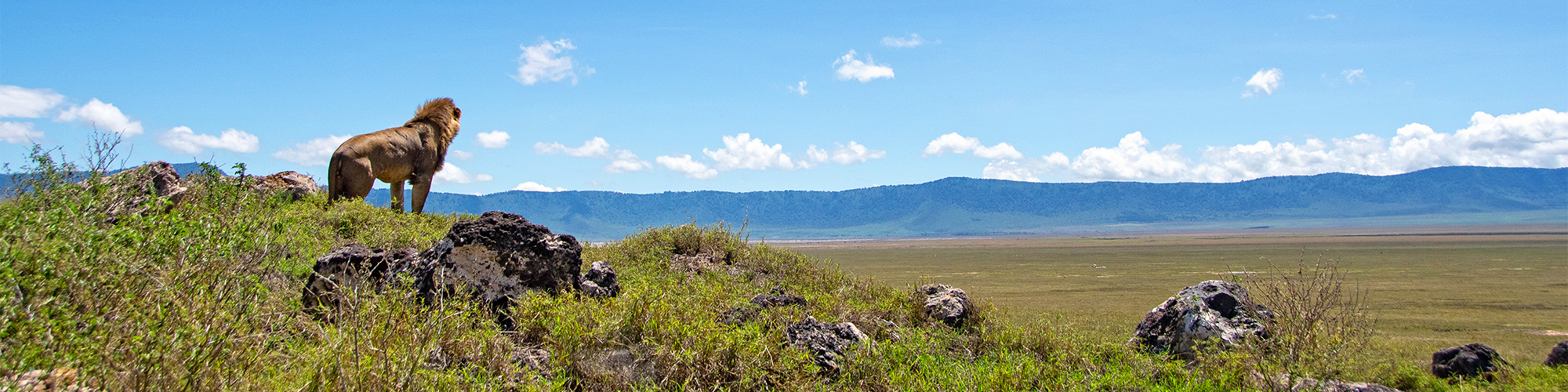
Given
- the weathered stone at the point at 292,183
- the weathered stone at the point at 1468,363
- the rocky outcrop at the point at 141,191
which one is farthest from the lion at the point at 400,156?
the weathered stone at the point at 1468,363

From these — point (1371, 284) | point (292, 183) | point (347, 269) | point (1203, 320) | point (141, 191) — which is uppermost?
point (292, 183)

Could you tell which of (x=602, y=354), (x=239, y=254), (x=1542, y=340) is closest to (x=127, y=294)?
(x=239, y=254)

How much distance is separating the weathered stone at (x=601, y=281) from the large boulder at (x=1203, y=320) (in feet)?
17.9

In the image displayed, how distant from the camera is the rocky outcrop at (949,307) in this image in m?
8.19

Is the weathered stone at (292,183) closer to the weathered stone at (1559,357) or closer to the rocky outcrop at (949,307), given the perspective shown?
the rocky outcrop at (949,307)

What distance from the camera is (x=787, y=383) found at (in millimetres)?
4945

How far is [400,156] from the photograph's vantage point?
11.3m

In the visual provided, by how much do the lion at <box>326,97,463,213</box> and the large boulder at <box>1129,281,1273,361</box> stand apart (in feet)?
31.7

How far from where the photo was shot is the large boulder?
25.5 ft

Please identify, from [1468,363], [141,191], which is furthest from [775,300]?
[1468,363]

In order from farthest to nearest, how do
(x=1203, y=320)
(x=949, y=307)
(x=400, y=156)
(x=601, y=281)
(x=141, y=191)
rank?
(x=400, y=156)
(x=949, y=307)
(x=1203, y=320)
(x=141, y=191)
(x=601, y=281)

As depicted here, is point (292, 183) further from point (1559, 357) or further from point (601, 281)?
point (1559, 357)

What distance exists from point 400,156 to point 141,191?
11.9 feet

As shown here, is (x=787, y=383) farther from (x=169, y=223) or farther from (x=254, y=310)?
(x=169, y=223)
